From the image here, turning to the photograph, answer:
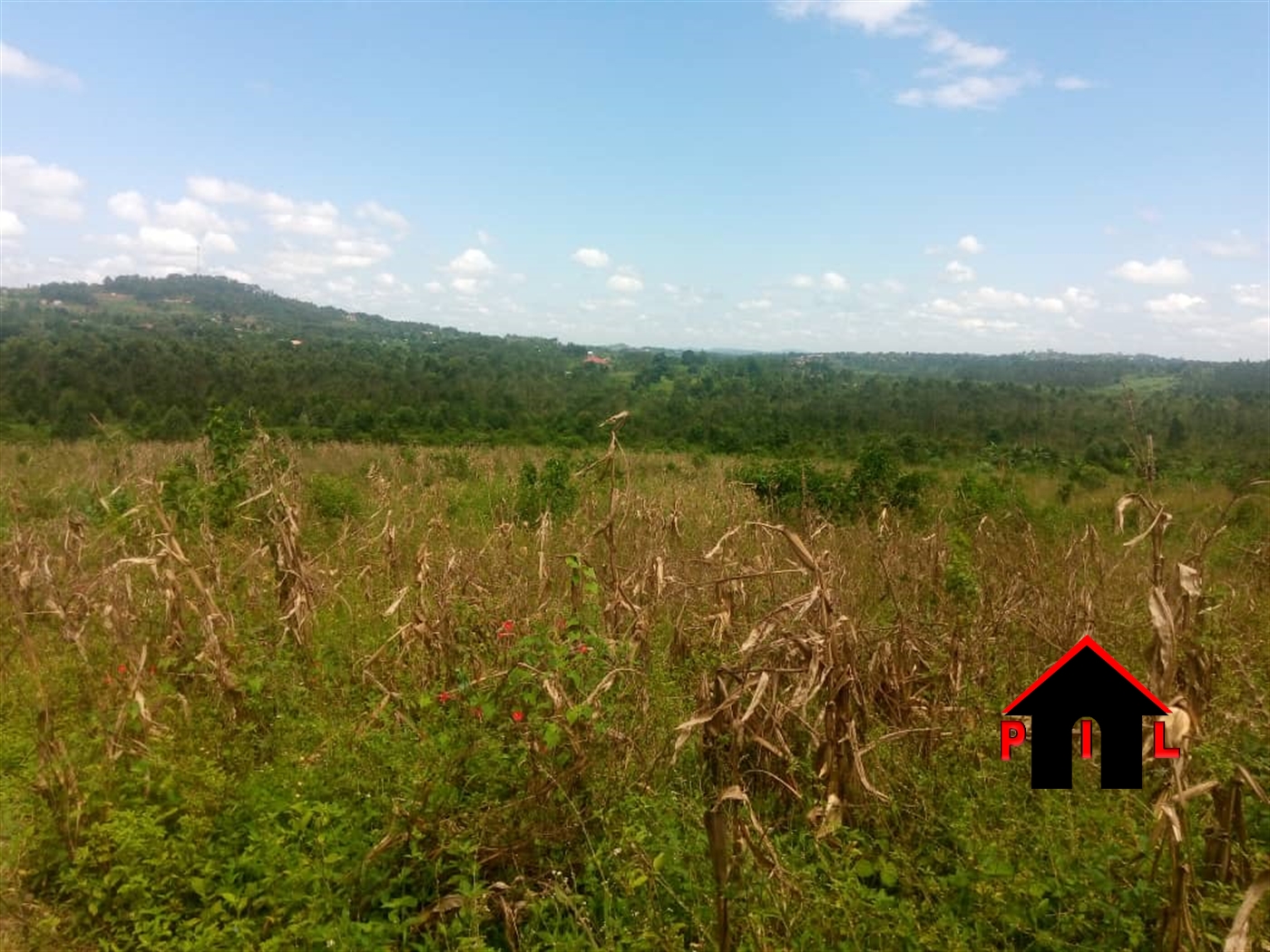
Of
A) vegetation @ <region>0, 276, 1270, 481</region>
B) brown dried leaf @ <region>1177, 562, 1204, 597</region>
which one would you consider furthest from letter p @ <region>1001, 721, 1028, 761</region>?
vegetation @ <region>0, 276, 1270, 481</region>

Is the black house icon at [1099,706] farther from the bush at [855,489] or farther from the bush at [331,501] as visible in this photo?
the bush at [331,501]

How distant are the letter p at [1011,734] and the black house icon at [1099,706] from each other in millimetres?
100

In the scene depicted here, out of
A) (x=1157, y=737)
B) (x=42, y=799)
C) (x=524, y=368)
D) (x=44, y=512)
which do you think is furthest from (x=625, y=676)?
(x=524, y=368)

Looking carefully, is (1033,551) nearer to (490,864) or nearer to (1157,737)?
(1157,737)

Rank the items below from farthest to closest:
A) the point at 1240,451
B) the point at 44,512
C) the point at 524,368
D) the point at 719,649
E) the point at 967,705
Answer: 1. the point at 524,368
2. the point at 1240,451
3. the point at 44,512
4. the point at 719,649
5. the point at 967,705

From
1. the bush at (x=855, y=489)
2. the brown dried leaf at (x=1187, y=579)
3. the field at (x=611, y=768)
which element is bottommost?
the field at (x=611, y=768)

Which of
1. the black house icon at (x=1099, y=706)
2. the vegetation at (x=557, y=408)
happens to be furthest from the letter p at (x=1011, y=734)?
the vegetation at (x=557, y=408)

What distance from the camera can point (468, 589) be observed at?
177 inches

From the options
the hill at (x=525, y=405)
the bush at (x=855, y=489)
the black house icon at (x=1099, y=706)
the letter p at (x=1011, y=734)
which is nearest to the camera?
the black house icon at (x=1099, y=706)

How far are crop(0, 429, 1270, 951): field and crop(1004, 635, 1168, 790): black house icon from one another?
0.11 meters

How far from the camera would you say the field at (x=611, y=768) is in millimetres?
2258

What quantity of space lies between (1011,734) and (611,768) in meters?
1.60

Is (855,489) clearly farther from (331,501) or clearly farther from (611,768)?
(611,768)

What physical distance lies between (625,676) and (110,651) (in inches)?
129
